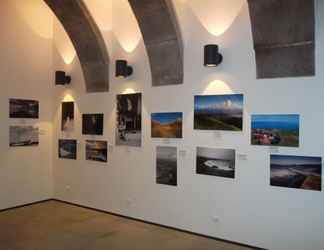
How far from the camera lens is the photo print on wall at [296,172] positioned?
13.1 feet

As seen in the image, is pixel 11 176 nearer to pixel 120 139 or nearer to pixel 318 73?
pixel 120 139

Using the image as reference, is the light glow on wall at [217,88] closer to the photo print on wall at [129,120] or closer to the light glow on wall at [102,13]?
the photo print on wall at [129,120]

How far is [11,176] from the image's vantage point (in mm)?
6465

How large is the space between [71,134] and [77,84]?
1170mm

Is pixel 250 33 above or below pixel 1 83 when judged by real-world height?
above

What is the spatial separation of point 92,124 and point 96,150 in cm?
58

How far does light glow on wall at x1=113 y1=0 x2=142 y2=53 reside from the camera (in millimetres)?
5805

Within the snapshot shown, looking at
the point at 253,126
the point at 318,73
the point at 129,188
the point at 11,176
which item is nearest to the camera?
the point at 318,73

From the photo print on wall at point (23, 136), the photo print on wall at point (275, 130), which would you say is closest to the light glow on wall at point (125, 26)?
the photo print on wall at point (275, 130)

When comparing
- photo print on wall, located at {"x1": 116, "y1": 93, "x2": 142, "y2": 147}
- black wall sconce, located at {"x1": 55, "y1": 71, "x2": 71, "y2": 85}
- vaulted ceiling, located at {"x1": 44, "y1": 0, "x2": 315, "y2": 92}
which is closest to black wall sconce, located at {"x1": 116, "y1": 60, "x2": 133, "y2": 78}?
photo print on wall, located at {"x1": 116, "y1": 93, "x2": 142, "y2": 147}

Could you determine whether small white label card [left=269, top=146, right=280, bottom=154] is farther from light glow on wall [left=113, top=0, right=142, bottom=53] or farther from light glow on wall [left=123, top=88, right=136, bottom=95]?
light glow on wall [left=113, top=0, right=142, bottom=53]

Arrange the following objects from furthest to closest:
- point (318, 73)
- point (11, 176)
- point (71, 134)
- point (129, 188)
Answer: point (71, 134), point (11, 176), point (129, 188), point (318, 73)

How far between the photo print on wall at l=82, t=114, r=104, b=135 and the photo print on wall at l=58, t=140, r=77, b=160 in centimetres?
49

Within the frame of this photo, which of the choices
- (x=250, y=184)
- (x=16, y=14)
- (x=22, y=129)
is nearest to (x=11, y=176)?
(x=22, y=129)
